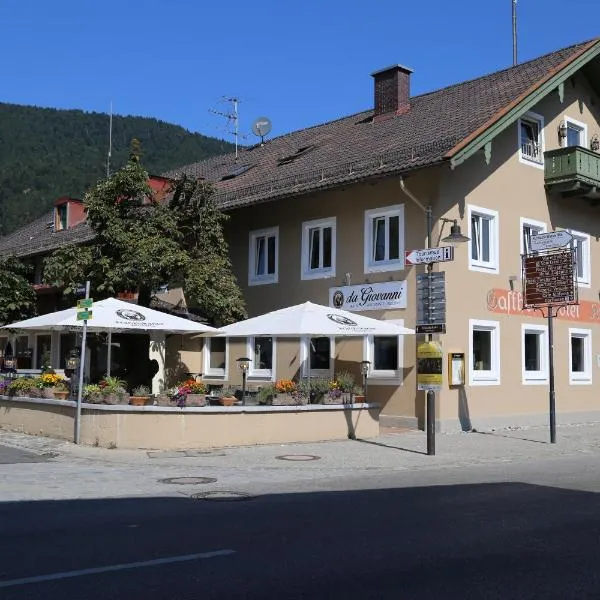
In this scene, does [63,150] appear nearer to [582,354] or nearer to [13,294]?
[13,294]

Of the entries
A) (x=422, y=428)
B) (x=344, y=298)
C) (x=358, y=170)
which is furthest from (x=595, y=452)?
(x=358, y=170)

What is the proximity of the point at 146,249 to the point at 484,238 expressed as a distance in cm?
870

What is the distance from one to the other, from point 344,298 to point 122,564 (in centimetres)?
1513

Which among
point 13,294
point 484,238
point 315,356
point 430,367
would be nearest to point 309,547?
point 430,367

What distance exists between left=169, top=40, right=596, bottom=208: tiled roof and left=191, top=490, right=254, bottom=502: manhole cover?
1027 centimetres

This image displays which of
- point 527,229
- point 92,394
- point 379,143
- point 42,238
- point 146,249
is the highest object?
point 379,143

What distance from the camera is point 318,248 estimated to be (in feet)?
72.8

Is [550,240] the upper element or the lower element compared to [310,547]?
upper

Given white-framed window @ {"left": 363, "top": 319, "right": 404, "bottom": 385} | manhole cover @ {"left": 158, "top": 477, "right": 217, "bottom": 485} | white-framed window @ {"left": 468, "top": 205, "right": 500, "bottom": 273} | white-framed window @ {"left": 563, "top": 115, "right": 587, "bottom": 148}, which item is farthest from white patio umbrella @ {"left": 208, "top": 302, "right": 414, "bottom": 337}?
white-framed window @ {"left": 563, "top": 115, "right": 587, "bottom": 148}

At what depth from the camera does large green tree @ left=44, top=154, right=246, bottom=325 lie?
64.3 feet

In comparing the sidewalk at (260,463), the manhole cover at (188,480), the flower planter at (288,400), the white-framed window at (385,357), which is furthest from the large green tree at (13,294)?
the manhole cover at (188,480)

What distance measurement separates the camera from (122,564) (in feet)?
20.0

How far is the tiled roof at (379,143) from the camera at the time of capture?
19.3 m

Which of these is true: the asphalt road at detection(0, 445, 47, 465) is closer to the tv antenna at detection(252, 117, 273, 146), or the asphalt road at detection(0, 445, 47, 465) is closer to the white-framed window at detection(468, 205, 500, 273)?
the white-framed window at detection(468, 205, 500, 273)
